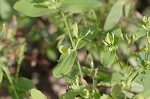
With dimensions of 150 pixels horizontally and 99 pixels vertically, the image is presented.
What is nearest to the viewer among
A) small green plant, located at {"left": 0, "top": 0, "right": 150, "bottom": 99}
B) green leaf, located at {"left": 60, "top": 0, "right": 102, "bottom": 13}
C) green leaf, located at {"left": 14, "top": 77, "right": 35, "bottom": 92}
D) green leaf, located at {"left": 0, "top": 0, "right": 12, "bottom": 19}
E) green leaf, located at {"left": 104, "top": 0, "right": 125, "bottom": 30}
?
small green plant, located at {"left": 0, "top": 0, "right": 150, "bottom": 99}

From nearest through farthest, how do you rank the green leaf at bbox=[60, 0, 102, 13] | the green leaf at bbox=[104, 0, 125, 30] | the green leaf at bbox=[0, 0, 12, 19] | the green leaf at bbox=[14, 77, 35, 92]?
the green leaf at bbox=[60, 0, 102, 13], the green leaf at bbox=[14, 77, 35, 92], the green leaf at bbox=[104, 0, 125, 30], the green leaf at bbox=[0, 0, 12, 19]

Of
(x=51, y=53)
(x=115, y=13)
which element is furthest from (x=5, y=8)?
(x=115, y=13)

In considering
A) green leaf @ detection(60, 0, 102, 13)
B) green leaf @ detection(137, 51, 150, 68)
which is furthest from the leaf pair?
green leaf @ detection(137, 51, 150, 68)

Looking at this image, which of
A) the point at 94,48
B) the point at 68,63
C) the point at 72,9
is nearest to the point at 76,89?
the point at 68,63

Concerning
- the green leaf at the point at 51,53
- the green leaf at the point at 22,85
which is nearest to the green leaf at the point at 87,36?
the green leaf at the point at 22,85

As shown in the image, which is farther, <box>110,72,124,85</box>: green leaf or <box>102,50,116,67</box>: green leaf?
<box>110,72,124,85</box>: green leaf

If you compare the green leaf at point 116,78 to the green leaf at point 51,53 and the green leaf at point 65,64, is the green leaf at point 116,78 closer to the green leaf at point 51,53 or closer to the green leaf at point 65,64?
the green leaf at point 65,64

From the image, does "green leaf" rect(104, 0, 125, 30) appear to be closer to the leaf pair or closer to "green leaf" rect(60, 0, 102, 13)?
the leaf pair

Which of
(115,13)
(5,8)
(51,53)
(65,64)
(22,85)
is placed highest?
(5,8)

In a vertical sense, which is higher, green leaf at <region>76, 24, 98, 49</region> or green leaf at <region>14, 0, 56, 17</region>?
green leaf at <region>14, 0, 56, 17</region>

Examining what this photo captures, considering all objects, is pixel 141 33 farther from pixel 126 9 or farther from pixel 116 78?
pixel 126 9
